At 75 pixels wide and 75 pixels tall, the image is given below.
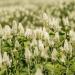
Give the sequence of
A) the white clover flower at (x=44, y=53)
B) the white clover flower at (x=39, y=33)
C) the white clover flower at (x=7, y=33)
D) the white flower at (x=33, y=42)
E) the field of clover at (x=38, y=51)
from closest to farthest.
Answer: the field of clover at (x=38, y=51)
the white clover flower at (x=44, y=53)
the white flower at (x=33, y=42)
the white clover flower at (x=39, y=33)
the white clover flower at (x=7, y=33)

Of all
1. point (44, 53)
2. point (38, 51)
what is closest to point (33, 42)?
point (38, 51)

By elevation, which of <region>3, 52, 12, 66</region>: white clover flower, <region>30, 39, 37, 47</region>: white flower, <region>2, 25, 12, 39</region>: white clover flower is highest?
<region>2, 25, 12, 39</region>: white clover flower

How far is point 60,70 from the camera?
9.39 m

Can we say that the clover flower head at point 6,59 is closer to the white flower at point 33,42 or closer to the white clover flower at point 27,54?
the white clover flower at point 27,54

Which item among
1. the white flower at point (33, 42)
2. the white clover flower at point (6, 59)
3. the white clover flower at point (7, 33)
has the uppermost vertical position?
the white clover flower at point (7, 33)

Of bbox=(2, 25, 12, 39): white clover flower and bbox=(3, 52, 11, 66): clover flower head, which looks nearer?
bbox=(3, 52, 11, 66): clover flower head

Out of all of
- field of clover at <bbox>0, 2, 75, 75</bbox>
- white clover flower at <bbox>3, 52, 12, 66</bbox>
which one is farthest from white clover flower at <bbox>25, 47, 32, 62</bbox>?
white clover flower at <bbox>3, 52, 12, 66</bbox>

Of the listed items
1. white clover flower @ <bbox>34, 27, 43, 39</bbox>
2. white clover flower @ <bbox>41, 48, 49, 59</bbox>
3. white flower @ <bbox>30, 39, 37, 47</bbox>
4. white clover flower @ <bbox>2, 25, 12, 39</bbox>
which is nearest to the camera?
white clover flower @ <bbox>41, 48, 49, 59</bbox>

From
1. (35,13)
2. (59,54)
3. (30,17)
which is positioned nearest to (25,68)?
(59,54)

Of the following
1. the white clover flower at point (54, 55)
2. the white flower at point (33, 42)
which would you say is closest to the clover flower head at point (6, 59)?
the white clover flower at point (54, 55)

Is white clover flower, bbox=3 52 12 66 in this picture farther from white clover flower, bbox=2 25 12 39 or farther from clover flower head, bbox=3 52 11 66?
white clover flower, bbox=2 25 12 39

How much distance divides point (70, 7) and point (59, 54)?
48.7 feet

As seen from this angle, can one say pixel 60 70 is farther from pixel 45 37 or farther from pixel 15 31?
pixel 15 31

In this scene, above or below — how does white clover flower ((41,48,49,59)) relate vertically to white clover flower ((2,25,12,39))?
below
